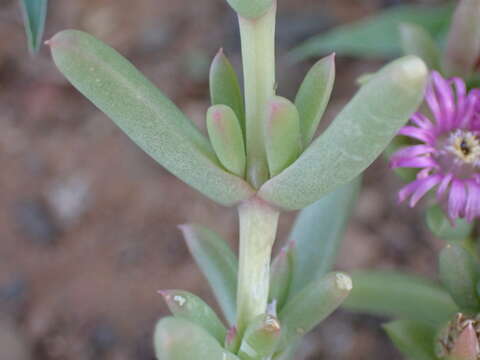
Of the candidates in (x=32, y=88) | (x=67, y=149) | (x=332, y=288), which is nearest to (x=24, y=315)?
(x=67, y=149)

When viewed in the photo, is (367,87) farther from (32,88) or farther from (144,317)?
(32,88)

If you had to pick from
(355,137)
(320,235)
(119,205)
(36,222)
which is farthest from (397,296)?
(36,222)

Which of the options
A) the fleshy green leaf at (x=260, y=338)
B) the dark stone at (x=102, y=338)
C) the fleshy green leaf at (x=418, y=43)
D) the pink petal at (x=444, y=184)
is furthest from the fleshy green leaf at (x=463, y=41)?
the dark stone at (x=102, y=338)

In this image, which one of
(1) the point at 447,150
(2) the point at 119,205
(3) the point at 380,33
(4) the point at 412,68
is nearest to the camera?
(4) the point at 412,68

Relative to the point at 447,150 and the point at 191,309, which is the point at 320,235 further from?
the point at 191,309

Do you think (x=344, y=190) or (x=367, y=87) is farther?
(x=344, y=190)

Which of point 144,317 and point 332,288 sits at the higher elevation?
point 332,288

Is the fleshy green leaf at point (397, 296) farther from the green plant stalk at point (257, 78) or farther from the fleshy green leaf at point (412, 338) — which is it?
the green plant stalk at point (257, 78)
